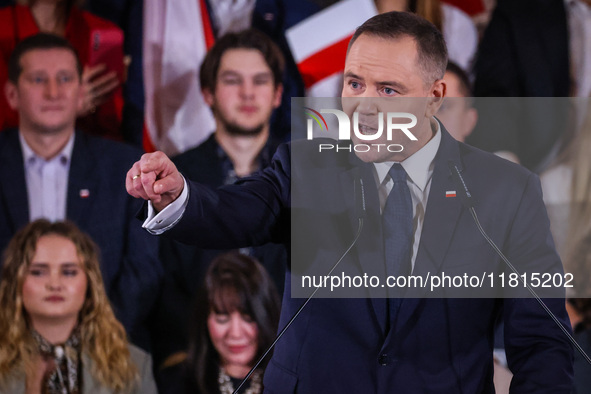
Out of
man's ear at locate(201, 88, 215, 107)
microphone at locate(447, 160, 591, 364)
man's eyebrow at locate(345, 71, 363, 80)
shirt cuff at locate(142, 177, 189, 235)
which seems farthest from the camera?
man's ear at locate(201, 88, 215, 107)

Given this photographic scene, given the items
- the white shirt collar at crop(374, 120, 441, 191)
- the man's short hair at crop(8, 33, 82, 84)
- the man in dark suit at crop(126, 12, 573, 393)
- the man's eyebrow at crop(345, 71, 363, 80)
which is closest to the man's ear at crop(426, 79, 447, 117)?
the man in dark suit at crop(126, 12, 573, 393)

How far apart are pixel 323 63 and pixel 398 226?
1.42 metres

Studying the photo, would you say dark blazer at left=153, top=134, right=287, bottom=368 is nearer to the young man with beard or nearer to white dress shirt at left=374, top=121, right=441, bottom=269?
the young man with beard

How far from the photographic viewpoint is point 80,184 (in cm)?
303

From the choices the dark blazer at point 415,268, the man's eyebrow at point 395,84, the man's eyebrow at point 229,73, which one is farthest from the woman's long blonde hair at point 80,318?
the man's eyebrow at point 395,84

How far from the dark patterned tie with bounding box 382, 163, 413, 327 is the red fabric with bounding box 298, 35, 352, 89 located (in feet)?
4.22

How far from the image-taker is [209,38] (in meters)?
3.11

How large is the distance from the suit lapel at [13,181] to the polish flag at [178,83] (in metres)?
0.54

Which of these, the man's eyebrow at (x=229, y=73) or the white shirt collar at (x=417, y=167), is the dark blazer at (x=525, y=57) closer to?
the man's eyebrow at (x=229, y=73)

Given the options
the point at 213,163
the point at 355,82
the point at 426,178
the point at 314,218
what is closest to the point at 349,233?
the point at 314,218

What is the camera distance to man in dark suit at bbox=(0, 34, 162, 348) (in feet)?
9.91

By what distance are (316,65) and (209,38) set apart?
19.1 inches

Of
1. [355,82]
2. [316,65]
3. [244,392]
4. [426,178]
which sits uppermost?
[316,65]

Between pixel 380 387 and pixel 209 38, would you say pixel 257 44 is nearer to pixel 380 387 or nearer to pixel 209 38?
pixel 209 38
